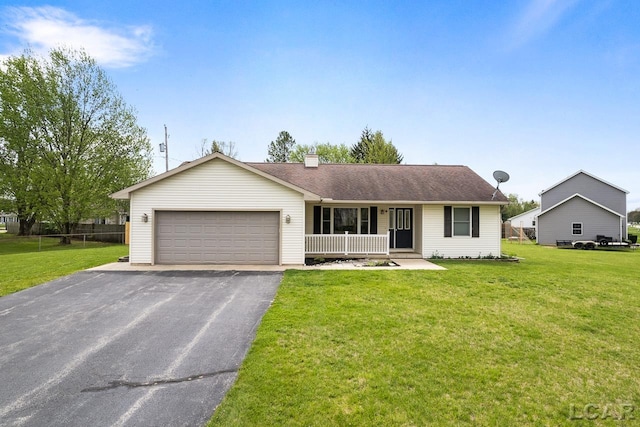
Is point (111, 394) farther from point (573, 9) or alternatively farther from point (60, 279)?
point (573, 9)

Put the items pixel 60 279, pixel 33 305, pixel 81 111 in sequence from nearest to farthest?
pixel 33 305 < pixel 60 279 < pixel 81 111

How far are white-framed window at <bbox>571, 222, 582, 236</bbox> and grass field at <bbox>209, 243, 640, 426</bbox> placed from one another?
2023cm

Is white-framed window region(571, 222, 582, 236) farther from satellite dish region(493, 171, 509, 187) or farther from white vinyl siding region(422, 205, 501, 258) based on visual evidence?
white vinyl siding region(422, 205, 501, 258)

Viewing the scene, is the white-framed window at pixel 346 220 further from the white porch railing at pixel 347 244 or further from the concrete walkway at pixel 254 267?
the concrete walkway at pixel 254 267

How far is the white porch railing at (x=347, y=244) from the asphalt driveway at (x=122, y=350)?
14.8ft

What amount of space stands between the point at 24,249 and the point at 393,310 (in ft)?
81.2

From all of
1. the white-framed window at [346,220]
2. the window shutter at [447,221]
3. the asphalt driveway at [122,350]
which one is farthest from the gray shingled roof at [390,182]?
the asphalt driveway at [122,350]

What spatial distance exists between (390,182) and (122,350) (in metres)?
12.7

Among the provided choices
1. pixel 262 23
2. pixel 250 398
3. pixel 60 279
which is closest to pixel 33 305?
pixel 60 279

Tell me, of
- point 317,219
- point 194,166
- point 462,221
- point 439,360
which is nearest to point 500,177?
point 462,221

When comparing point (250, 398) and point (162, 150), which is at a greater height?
point (162, 150)

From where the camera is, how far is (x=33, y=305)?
6.55 metres

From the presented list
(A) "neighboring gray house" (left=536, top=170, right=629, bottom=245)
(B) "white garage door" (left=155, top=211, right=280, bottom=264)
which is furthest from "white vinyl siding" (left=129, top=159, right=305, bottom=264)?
(A) "neighboring gray house" (left=536, top=170, right=629, bottom=245)

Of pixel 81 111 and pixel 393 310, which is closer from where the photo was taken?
pixel 393 310
